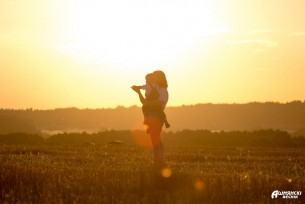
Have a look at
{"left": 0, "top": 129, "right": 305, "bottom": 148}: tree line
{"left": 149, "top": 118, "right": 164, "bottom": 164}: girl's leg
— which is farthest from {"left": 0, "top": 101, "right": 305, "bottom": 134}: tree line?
{"left": 149, "top": 118, "right": 164, "bottom": 164}: girl's leg

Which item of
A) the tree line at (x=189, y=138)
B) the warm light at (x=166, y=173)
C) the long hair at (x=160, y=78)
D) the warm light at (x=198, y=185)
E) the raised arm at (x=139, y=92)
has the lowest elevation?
the warm light at (x=198, y=185)

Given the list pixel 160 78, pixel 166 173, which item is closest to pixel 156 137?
pixel 160 78

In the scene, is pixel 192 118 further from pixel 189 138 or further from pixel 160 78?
pixel 160 78

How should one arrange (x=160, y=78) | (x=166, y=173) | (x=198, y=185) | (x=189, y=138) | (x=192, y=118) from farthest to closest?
(x=192, y=118), (x=189, y=138), (x=160, y=78), (x=166, y=173), (x=198, y=185)

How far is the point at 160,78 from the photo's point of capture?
17.0 m

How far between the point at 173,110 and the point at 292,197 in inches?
5163

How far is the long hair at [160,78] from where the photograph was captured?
16.9 m

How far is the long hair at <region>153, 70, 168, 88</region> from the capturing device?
16922 millimetres

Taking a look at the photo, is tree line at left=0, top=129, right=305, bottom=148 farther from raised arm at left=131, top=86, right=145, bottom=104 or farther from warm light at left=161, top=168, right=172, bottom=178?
warm light at left=161, top=168, right=172, bottom=178

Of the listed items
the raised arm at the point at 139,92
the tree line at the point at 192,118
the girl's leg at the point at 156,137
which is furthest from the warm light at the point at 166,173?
the tree line at the point at 192,118

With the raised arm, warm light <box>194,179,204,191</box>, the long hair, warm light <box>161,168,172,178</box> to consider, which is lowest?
warm light <box>194,179,204,191</box>

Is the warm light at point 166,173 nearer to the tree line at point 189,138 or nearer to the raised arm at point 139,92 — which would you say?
the raised arm at point 139,92

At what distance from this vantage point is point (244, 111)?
12825cm

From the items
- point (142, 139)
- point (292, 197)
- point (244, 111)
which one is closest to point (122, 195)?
point (292, 197)
